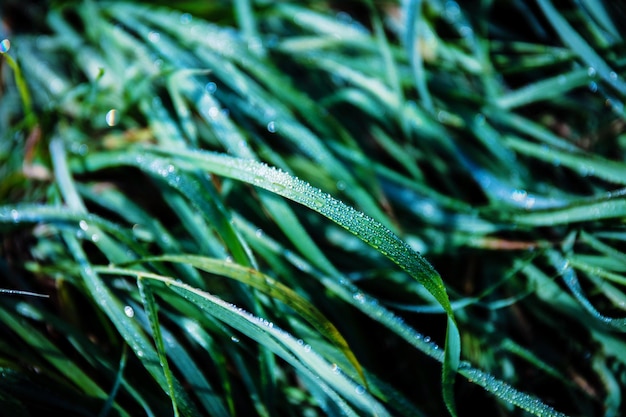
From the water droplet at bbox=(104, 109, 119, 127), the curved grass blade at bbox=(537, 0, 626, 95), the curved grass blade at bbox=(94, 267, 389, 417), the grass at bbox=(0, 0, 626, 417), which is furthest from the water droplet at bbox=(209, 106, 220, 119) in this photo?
the curved grass blade at bbox=(537, 0, 626, 95)

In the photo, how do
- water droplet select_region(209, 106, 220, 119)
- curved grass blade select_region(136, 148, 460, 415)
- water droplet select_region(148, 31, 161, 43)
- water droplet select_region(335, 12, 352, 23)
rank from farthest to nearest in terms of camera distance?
1. water droplet select_region(335, 12, 352, 23)
2. water droplet select_region(148, 31, 161, 43)
3. water droplet select_region(209, 106, 220, 119)
4. curved grass blade select_region(136, 148, 460, 415)

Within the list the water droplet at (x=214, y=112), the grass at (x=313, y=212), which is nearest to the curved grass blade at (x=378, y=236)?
the grass at (x=313, y=212)

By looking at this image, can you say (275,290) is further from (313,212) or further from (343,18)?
(343,18)

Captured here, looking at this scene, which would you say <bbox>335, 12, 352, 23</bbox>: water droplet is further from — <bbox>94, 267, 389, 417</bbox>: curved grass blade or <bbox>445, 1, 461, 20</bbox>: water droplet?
<bbox>94, 267, 389, 417</bbox>: curved grass blade

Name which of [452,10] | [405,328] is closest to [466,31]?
[452,10]

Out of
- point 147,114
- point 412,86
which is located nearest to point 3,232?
point 147,114

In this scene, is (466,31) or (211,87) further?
(466,31)

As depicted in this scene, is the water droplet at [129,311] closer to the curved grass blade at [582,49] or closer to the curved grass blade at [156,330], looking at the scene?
the curved grass blade at [156,330]
